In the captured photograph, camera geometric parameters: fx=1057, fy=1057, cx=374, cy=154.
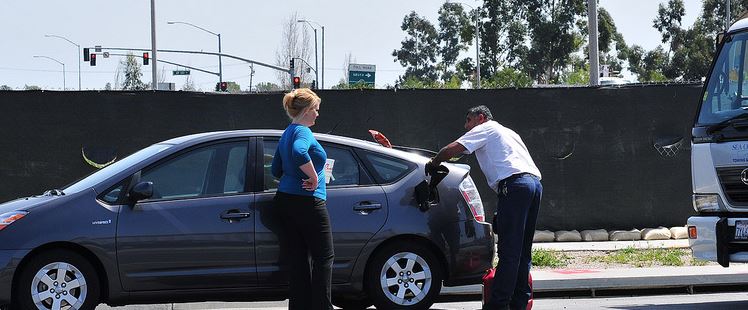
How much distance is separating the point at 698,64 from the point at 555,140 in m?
50.6

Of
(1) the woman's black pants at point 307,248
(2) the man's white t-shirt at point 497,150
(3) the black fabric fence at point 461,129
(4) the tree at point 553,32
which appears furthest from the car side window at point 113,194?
(4) the tree at point 553,32

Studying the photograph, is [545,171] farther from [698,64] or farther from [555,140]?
[698,64]

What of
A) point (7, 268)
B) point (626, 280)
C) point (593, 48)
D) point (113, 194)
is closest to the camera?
point (7, 268)

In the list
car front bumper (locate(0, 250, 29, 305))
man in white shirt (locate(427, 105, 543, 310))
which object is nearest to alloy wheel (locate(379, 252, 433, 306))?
man in white shirt (locate(427, 105, 543, 310))

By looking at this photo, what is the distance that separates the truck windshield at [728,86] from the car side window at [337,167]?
2.94 m

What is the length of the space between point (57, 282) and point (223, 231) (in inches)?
49.1

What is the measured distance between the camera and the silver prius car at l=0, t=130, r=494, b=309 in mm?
7680

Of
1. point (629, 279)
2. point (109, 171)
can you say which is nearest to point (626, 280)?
point (629, 279)

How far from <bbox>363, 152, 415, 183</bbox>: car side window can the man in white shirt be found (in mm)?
486

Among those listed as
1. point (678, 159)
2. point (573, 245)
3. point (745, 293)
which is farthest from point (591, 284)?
point (678, 159)

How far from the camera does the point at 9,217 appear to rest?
25.2ft

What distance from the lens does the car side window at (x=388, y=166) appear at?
8414mm

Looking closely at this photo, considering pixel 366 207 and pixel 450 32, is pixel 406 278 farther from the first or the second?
pixel 450 32

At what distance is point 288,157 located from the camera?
748 cm
